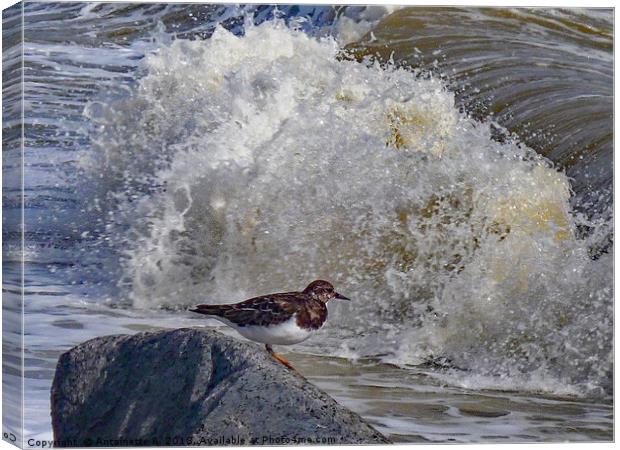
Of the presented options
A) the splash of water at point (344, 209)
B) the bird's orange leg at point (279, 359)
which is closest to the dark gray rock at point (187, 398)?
the bird's orange leg at point (279, 359)

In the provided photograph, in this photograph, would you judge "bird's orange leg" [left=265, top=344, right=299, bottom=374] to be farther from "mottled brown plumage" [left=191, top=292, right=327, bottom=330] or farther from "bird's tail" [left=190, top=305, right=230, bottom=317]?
"bird's tail" [left=190, top=305, right=230, bottom=317]

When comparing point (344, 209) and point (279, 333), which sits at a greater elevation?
point (344, 209)

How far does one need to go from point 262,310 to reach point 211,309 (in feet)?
0.91

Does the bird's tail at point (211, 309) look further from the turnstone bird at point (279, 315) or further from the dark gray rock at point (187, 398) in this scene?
the dark gray rock at point (187, 398)

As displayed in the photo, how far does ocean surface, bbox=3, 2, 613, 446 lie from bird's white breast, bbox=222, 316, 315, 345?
0.18 meters

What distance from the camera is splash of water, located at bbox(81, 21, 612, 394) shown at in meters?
6.39

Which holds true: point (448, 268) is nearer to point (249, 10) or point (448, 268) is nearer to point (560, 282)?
point (560, 282)

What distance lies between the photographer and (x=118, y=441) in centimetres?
614

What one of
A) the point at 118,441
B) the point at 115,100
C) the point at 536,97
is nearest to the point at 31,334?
the point at 118,441

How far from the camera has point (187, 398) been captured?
237 inches

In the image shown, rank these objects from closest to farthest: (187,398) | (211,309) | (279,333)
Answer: (187,398), (279,333), (211,309)

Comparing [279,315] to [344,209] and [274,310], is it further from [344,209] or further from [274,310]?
[344,209]

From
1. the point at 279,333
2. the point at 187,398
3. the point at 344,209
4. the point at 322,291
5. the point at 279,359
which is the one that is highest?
the point at 344,209

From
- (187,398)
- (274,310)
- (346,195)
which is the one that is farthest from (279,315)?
(346,195)
